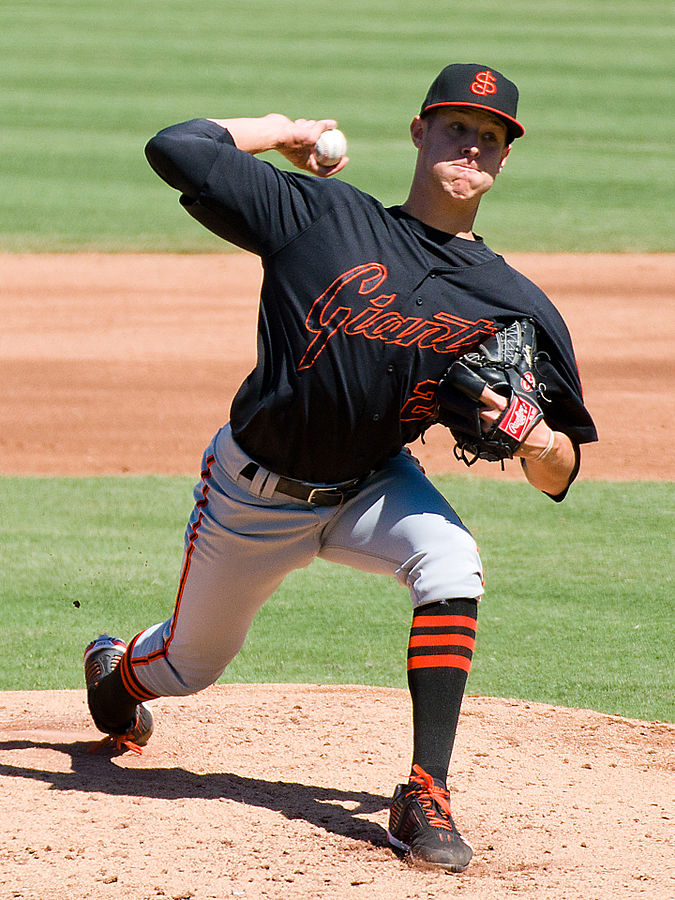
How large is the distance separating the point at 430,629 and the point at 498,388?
62 cm

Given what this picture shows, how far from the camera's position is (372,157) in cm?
1557

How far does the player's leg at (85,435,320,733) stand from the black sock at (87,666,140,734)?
4.6 inches

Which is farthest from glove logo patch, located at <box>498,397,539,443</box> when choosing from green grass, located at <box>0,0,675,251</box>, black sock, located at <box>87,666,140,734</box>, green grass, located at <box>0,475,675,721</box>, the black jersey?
green grass, located at <box>0,0,675,251</box>

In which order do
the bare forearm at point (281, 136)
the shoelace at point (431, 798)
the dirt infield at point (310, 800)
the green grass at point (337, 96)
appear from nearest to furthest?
1. the dirt infield at point (310, 800)
2. the shoelace at point (431, 798)
3. the bare forearm at point (281, 136)
4. the green grass at point (337, 96)

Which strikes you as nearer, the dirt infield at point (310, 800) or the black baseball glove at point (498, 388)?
the dirt infield at point (310, 800)

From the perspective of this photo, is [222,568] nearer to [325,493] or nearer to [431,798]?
[325,493]

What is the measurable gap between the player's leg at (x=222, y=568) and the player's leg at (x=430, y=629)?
198 mm

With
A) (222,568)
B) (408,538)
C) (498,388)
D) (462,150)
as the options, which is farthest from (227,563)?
(462,150)

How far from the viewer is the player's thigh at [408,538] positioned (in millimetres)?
3223

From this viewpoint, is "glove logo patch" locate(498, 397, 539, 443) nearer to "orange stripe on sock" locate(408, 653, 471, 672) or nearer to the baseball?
"orange stripe on sock" locate(408, 653, 471, 672)

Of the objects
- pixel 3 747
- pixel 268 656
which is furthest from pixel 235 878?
pixel 268 656

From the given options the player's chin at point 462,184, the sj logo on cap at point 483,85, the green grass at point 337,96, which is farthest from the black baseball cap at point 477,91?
the green grass at point 337,96

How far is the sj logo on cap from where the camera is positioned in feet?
11.0

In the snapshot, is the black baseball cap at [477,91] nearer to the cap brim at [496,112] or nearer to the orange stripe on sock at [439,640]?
the cap brim at [496,112]
